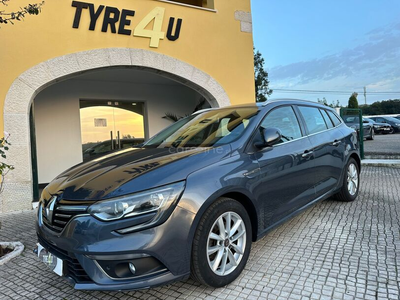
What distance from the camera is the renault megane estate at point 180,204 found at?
198cm

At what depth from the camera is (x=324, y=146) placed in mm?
3854

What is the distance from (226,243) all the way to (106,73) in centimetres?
691

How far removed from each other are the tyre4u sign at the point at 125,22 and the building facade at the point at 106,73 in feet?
0.07

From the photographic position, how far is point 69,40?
5.79 m

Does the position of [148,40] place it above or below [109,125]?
above

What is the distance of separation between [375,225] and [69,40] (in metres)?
6.12

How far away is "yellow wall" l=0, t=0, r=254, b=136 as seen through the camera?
5.37 m

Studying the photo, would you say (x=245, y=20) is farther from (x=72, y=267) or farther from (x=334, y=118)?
(x=72, y=267)

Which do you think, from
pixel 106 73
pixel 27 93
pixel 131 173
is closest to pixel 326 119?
pixel 131 173

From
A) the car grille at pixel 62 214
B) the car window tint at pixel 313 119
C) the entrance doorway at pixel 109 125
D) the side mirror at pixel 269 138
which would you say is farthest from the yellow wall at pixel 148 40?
the side mirror at pixel 269 138

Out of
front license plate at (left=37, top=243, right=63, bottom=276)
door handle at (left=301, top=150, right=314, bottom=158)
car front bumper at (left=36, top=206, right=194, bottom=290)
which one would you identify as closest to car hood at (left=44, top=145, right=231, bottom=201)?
car front bumper at (left=36, top=206, right=194, bottom=290)

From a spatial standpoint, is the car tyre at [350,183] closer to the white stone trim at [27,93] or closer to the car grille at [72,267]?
the car grille at [72,267]

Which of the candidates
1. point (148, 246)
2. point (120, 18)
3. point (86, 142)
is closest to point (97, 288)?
point (148, 246)

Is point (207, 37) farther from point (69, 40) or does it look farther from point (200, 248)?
point (200, 248)
